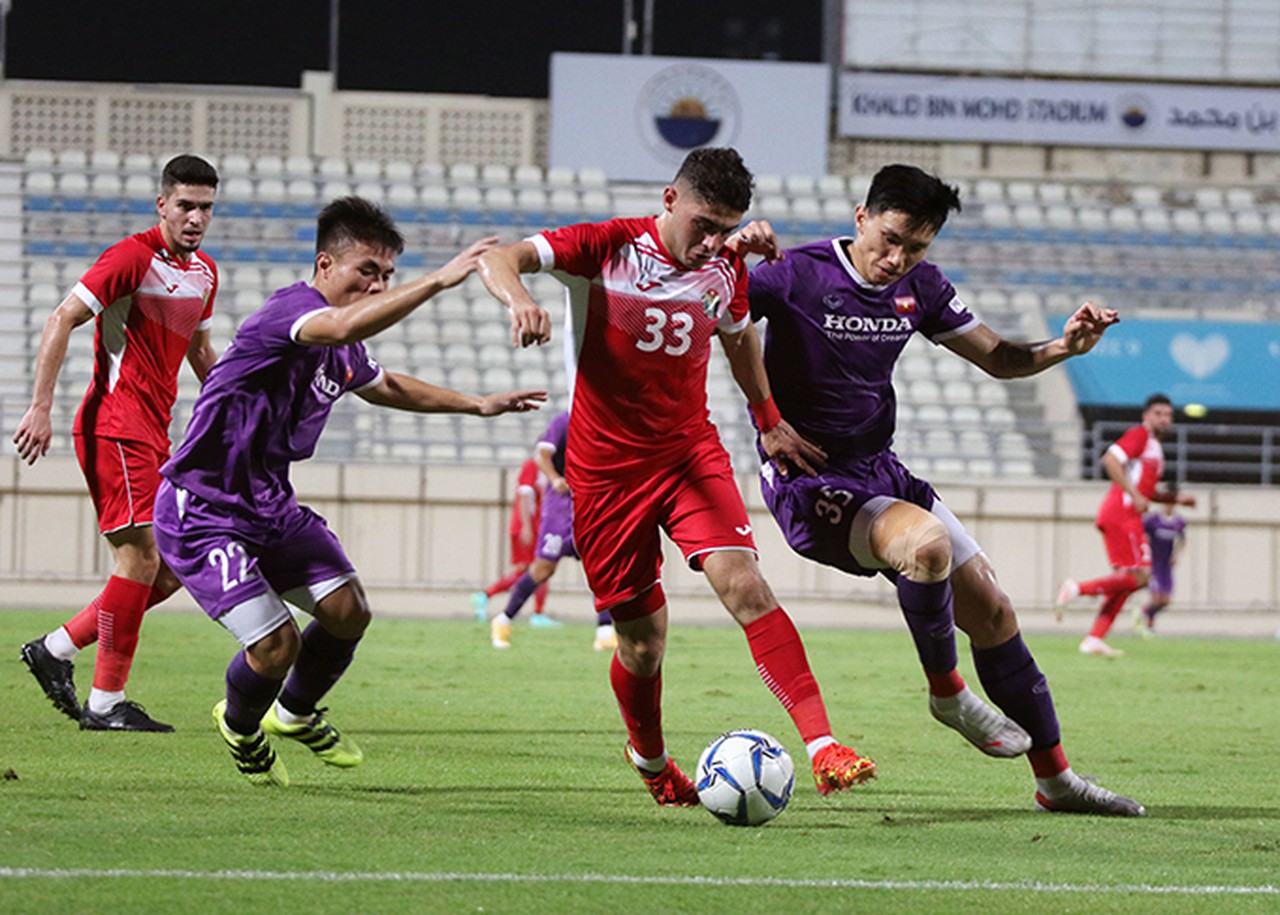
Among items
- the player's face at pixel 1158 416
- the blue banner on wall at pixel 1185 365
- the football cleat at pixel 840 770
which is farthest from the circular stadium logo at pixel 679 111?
the football cleat at pixel 840 770

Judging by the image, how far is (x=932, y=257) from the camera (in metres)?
25.1

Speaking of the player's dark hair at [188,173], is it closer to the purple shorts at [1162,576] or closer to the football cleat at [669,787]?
the football cleat at [669,787]

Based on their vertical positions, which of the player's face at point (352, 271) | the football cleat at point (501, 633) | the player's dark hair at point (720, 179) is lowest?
the football cleat at point (501, 633)

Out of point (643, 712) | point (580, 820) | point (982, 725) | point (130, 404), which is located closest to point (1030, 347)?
point (982, 725)

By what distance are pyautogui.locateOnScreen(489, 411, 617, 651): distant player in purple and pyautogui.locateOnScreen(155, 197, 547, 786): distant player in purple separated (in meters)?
7.42

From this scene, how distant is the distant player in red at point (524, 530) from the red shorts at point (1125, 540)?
5127 millimetres

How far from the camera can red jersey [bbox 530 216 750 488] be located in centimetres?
537

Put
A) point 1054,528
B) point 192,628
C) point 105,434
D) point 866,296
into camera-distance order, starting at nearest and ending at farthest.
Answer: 1. point 866,296
2. point 105,434
3. point 192,628
4. point 1054,528

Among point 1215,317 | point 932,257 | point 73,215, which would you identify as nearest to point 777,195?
point 932,257

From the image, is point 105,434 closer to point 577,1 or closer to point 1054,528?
point 1054,528

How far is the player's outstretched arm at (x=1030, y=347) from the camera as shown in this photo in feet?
18.4

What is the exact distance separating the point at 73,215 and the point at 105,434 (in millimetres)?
18196

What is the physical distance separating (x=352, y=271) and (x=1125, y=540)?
10820mm

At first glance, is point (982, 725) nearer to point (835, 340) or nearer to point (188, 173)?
point (835, 340)
